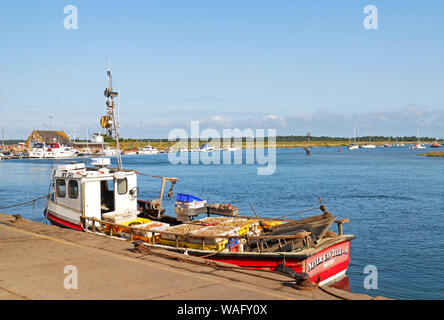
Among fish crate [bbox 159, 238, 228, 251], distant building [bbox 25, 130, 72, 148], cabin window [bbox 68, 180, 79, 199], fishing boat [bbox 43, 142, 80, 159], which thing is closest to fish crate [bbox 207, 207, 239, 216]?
fish crate [bbox 159, 238, 228, 251]

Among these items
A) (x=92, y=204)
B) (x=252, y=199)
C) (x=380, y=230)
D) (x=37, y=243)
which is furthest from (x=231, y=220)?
(x=252, y=199)

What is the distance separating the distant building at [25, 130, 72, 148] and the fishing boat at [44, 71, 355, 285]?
129 meters

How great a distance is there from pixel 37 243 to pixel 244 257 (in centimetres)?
643

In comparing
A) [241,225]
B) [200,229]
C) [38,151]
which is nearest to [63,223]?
[200,229]

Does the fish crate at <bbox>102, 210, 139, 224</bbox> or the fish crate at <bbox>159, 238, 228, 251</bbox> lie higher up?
the fish crate at <bbox>102, 210, 139, 224</bbox>

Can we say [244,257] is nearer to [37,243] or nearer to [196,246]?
[196,246]

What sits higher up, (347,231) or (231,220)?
(231,220)

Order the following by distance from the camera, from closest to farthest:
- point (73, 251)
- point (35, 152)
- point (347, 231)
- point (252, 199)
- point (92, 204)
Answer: point (73, 251)
point (92, 204)
point (347, 231)
point (252, 199)
point (35, 152)

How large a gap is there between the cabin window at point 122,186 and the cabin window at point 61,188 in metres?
2.39

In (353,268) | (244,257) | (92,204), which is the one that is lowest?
(353,268)

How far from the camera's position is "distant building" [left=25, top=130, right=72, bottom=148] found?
139400 millimetres

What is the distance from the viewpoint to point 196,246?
12867mm

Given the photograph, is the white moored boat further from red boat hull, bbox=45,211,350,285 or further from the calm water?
red boat hull, bbox=45,211,350,285
